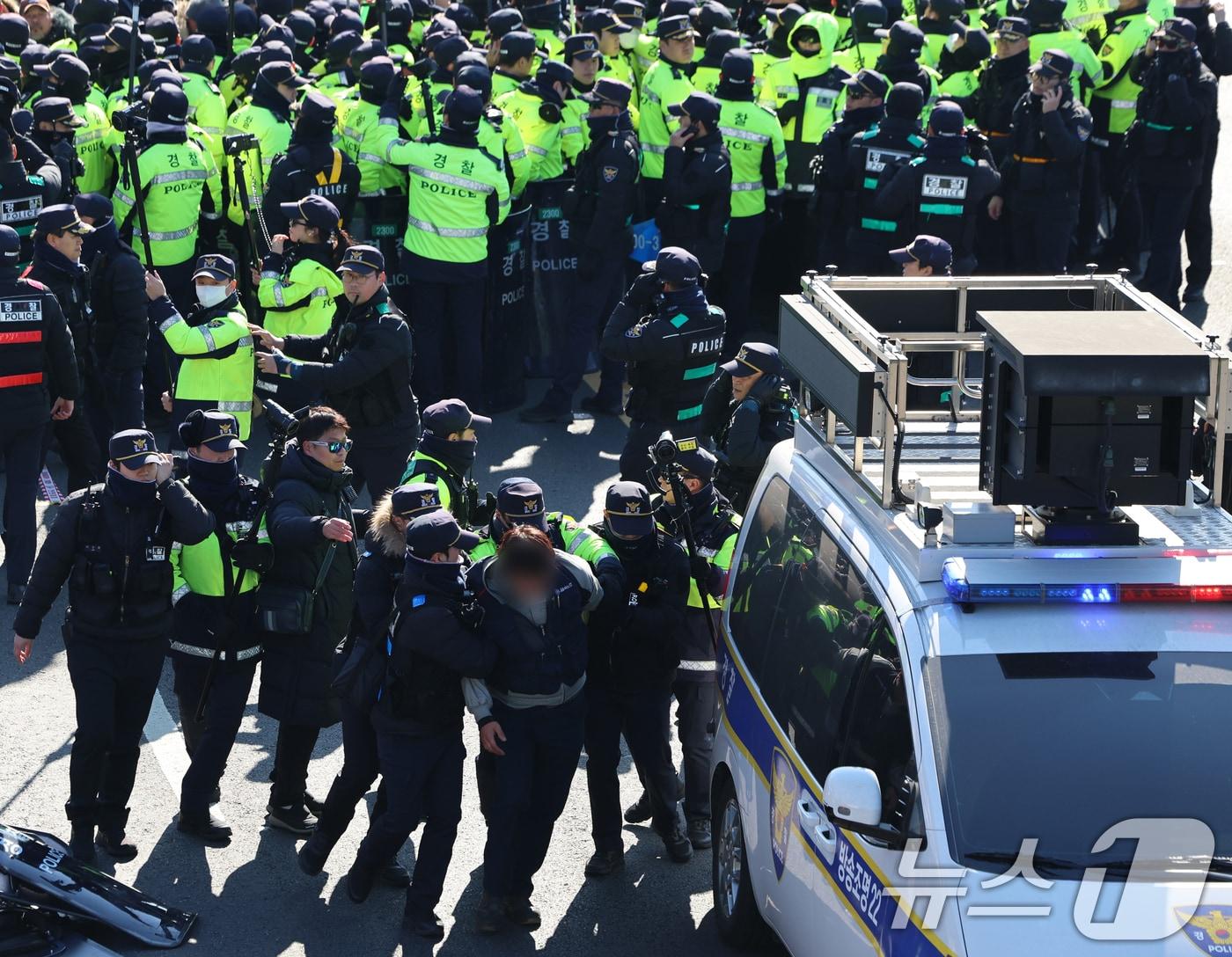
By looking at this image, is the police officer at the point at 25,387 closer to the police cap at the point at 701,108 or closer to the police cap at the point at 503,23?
the police cap at the point at 701,108

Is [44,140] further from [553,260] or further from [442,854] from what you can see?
[442,854]

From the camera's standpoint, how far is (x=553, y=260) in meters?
12.9

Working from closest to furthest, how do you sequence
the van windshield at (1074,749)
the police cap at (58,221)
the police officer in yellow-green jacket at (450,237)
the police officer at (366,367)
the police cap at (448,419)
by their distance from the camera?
1. the van windshield at (1074,749)
2. the police cap at (448,419)
3. the police officer at (366,367)
4. the police cap at (58,221)
5. the police officer in yellow-green jacket at (450,237)

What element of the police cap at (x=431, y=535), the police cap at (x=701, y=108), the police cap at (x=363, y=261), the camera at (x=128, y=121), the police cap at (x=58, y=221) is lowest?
the police cap at (x=431, y=535)

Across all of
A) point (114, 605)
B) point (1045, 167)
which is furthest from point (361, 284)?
point (1045, 167)

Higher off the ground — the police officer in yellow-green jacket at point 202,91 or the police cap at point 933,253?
the police officer in yellow-green jacket at point 202,91

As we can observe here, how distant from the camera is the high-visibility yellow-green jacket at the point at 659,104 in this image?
13.1 meters

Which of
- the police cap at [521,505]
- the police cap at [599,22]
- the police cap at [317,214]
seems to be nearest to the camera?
the police cap at [521,505]

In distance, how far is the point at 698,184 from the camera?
1203 cm

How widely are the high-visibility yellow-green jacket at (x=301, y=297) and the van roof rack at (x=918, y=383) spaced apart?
3.87 metres

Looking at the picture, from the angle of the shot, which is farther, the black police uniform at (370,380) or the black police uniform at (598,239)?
the black police uniform at (598,239)

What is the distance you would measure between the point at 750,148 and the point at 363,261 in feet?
14.7

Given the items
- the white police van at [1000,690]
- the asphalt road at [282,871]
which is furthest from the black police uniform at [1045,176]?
the white police van at [1000,690]

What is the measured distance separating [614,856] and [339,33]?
29.0 ft
